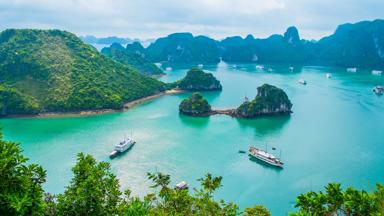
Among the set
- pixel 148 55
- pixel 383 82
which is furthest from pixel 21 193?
pixel 148 55

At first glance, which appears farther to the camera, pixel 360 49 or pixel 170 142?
pixel 360 49

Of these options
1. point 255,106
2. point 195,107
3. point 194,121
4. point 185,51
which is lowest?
point 194,121

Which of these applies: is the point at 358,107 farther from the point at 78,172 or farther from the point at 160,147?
the point at 78,172

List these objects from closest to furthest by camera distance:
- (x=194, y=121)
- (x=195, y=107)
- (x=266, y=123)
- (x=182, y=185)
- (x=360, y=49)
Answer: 1. (x=182, y=185)
2. (x=266, y=123)
3. (x=194, y=121)
4. (x=195, y=107)
5. (x=360, y=49)

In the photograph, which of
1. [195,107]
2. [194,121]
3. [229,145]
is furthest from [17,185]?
[195,107]

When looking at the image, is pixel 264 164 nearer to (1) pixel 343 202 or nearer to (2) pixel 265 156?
(2) pixel 265 156
